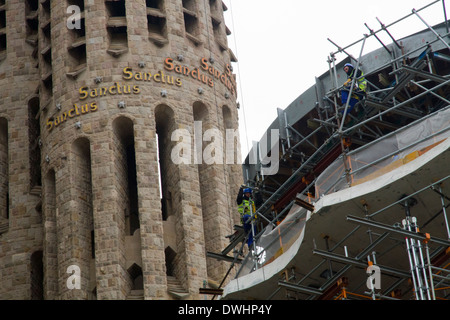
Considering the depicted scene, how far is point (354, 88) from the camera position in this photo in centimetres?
4078

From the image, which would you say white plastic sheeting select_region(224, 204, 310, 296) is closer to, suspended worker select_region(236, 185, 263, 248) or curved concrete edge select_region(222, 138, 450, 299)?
curved concrete edge select_region(222, 138, 450, 299)

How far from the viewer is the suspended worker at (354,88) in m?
40.6

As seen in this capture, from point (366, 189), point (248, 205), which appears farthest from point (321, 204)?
point (248, 205)

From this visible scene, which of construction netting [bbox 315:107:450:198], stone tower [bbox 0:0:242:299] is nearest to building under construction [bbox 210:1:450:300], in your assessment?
construction netting [bbox 315:107:450:198]

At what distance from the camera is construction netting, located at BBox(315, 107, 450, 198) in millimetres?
36656

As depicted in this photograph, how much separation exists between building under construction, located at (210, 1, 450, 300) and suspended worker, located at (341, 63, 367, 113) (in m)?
0.13

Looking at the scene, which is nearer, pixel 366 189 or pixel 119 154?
pixel 366 189

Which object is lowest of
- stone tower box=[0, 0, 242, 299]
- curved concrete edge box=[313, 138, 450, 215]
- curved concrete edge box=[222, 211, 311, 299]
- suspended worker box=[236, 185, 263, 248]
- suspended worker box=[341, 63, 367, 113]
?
curved concrete edge box=[222, 211, 311, 299]

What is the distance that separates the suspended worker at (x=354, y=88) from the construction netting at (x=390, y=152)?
98.8 inches

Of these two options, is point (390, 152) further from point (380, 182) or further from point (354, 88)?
point (354, 88)

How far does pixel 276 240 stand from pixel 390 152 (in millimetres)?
5581

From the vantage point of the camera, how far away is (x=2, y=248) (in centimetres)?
6212

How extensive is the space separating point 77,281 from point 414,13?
21.7 meters

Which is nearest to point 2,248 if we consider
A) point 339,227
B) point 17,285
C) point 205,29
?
Answer: point 17,285
